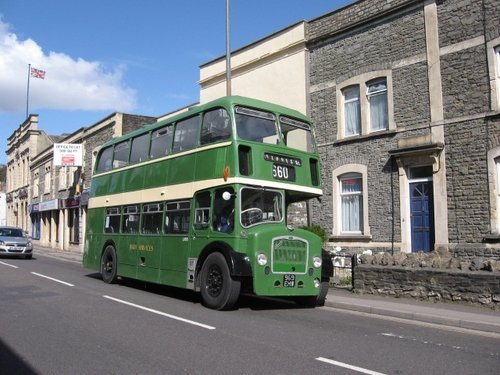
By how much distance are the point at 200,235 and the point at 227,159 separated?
1.89 meters

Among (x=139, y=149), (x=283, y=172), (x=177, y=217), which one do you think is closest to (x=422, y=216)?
(x=283, y=172)

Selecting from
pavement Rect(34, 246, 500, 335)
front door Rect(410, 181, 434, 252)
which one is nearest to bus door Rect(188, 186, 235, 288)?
pavement Rect(34, 246, 500, 335)

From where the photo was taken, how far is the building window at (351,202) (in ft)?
58.0

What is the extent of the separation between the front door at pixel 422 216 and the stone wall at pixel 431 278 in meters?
2.40

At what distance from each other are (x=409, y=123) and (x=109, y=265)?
10.2 metres

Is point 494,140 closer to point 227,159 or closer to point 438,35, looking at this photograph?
point 438,35

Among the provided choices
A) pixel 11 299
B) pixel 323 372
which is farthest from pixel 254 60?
pixel 323 372

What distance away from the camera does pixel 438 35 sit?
15602 millimetres

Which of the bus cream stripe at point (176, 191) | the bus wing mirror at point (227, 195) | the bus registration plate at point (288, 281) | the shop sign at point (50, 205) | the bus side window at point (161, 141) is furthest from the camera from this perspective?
the shop sign at point (50, 205)

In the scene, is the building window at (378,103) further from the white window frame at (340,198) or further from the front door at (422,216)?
the front door at (422,216)

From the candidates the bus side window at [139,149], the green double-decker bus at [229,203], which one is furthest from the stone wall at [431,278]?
the bus side window at [139,149]

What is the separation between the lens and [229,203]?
10.8 metres

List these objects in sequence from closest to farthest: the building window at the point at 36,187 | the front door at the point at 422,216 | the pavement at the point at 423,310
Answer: the pavement at the point at 423,310
the front door at the point at 422,216
the building window at the point at 36,187

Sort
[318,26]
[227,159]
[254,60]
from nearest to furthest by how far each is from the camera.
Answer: [227,159], [318,26], [254,60]
